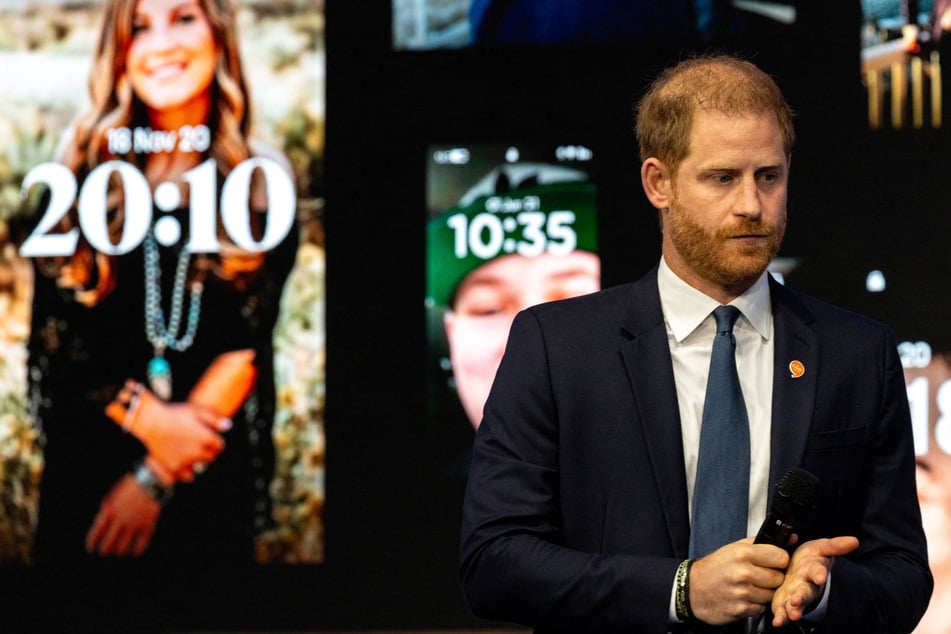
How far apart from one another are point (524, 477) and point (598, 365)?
174 millimetres

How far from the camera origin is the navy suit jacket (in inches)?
57.7

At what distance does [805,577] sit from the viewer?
1.34 meters

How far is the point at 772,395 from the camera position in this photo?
1541 mm

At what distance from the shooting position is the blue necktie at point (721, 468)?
147 cm

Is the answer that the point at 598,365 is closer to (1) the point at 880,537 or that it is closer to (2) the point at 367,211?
(1) the point at 880,537

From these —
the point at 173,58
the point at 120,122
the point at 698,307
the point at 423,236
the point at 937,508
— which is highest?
the point at 173,58

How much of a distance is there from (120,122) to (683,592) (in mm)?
3254

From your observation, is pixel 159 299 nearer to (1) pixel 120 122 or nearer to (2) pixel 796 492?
(1) pixel 120 122

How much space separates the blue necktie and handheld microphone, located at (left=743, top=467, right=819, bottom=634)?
114 mm

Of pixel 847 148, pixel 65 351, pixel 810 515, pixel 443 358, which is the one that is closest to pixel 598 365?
pixel 810 515

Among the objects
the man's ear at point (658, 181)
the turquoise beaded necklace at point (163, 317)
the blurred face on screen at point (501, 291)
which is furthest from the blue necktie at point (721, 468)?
the turquoise beaded necklace at point (163, 317)

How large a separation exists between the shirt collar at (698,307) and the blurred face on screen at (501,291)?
231 cm

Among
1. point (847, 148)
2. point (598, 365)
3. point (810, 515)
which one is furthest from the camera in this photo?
point (847, 148)

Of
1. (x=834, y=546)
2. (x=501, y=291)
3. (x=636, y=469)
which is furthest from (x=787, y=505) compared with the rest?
(x=501, y=291)
